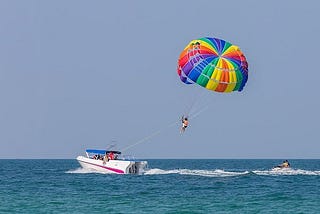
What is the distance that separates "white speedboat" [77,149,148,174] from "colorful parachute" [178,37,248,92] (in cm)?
1632

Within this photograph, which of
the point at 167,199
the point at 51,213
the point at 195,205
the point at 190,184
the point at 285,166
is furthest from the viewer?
the point at 285,166

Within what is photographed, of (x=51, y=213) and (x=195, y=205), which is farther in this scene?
(x=195, y=205)

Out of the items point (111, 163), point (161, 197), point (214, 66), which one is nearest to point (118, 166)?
point (111, 163)

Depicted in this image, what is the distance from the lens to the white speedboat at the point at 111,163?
209ft

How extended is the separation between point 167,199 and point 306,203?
7.51 meters

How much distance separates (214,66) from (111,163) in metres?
19.4

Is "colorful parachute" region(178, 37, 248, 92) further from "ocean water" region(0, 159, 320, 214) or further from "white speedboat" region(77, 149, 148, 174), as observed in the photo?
"white speedboat" region(77, 149, 148, 174)

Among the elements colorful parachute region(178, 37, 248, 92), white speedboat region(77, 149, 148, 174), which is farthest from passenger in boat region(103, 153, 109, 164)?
colorful parachute region(178, 37, 248, 92)

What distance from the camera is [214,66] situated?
157 feet

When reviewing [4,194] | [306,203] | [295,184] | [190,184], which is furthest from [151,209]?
[295,184]

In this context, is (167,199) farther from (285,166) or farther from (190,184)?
(285,166)

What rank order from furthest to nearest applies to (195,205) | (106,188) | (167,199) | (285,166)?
(285,166) < (106,188) < (167,199) < (195,205)

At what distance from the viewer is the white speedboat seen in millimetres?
63562

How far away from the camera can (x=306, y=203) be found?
39.7 metres
